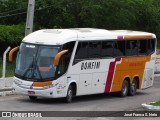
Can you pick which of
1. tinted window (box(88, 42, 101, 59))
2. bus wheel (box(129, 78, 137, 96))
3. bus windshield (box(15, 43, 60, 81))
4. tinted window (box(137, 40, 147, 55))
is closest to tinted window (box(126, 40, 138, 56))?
tinted window (box(137, 40, 147, 55))


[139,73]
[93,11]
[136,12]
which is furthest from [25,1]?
[139,73]

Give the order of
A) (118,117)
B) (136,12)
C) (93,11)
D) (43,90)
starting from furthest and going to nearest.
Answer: (136,12) → (93,11) → (43,90) → (118,117)

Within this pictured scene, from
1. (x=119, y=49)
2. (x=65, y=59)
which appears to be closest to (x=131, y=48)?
(x=119, y=49)

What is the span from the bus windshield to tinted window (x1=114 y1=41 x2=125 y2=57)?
4.67 metres

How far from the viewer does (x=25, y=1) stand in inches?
1661

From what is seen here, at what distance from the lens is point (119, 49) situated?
26.5m

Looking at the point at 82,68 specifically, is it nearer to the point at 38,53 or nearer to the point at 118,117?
the point at 38,53

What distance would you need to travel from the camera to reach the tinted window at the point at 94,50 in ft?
79.9

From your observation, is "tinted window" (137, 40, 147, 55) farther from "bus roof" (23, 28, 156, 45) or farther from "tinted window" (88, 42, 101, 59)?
Result: "tinted window" (88, 42, 101, 59)

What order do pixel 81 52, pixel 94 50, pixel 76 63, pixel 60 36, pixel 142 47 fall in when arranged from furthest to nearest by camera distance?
pixel 142 47, pixel 94 50, pixel 81 52, pixel 76 63, pixel 60 36

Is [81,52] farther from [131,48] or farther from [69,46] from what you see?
[131,48]

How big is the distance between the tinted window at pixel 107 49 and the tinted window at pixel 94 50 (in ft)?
1.17

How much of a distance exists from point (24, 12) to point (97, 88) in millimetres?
18143

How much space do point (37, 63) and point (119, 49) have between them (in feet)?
18.0
